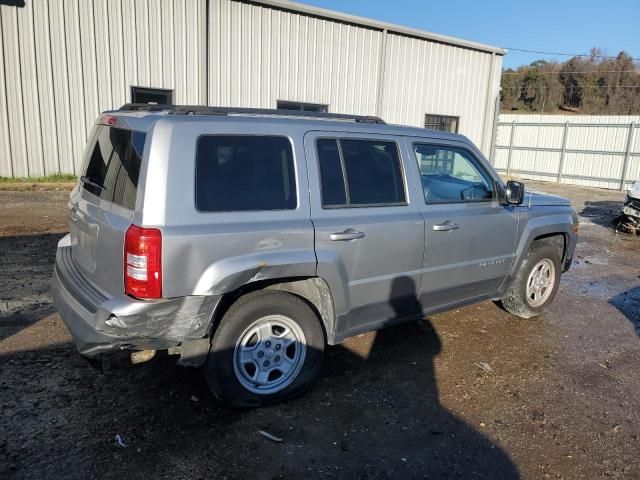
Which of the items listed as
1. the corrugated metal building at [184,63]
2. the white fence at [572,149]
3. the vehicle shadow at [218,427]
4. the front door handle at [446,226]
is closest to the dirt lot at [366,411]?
the vehicle shadow at [218,427]

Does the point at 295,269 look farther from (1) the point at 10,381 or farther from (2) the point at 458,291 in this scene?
(1) the point at 10,381

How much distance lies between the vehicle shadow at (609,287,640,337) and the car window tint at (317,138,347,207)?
3669mm

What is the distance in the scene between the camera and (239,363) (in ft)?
10.8

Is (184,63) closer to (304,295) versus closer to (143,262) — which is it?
(304,295)

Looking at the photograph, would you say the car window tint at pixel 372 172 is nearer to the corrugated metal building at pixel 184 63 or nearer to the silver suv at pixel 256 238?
the silver suv at pixel 256 238

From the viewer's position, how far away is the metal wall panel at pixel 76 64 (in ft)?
37.0

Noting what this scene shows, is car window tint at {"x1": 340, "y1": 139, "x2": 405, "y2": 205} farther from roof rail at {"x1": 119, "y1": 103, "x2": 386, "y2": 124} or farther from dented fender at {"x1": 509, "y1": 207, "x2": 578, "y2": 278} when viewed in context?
dented fender at {"x1": 509, "y1": 207, "x2": 578, "y2": 278}

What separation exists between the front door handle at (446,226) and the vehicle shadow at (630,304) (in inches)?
99.5

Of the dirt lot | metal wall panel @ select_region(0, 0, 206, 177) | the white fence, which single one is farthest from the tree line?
the dirt lot

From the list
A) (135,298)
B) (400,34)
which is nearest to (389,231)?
(135,298)

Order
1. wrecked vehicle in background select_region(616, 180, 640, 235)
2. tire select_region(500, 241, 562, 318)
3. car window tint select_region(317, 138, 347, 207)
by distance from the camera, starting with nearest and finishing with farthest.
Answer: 1. car window tint select_region(317, 138, 347, 207)
2. tire select_region(500, 241, 562, 318)
3. wrecked vehicle in background select_region(616, 180, 640, 235)

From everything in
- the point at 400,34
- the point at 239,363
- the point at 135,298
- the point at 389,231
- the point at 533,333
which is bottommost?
the point at 533,333

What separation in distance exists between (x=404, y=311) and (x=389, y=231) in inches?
29.8

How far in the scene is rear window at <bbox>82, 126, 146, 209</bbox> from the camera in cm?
297
